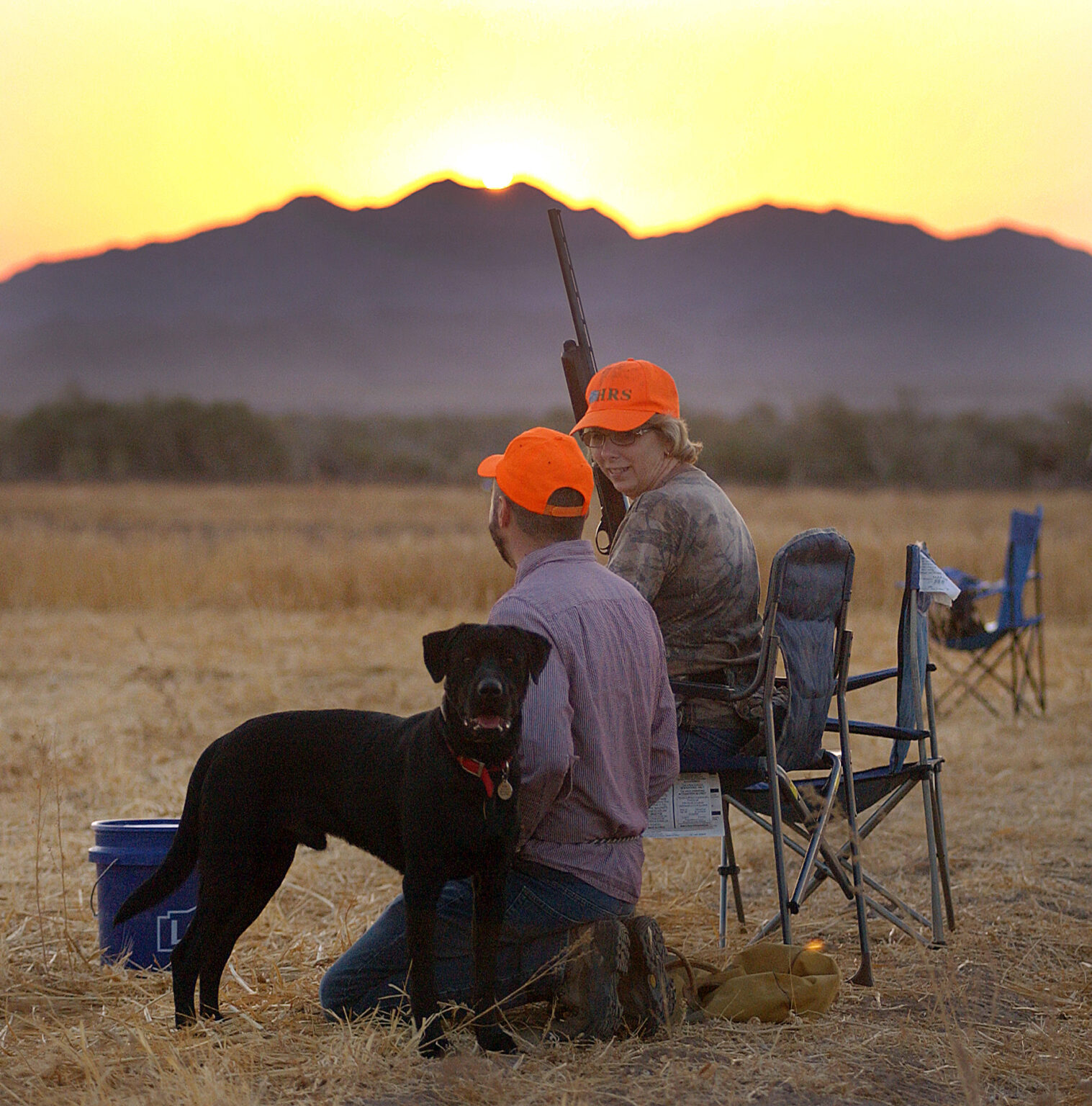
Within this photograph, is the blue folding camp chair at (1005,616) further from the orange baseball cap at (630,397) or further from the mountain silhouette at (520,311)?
the mountain silhouette at (520,311)

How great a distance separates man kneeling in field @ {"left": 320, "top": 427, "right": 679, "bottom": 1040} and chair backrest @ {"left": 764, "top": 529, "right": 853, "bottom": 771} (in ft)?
1.57

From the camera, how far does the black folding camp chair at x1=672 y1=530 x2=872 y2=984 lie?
370 centimetres

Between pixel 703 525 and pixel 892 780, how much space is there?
3.62ft

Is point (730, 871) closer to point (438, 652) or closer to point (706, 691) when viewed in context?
point (706, 691)

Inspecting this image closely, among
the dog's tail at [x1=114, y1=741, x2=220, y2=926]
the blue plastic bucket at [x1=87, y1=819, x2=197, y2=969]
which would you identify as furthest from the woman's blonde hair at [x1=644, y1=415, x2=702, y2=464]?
the blue plastic bucket at [x1=87, y1=819, x2=197, y2=969]

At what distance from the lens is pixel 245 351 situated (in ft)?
482

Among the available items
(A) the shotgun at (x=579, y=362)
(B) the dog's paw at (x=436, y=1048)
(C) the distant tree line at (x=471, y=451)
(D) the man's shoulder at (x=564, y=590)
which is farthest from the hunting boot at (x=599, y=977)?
(C) the distant tree line at (x=471, y=451)

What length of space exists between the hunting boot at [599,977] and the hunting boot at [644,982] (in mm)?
27

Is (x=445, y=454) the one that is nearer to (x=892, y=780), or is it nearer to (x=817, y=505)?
(x=817, y=505)

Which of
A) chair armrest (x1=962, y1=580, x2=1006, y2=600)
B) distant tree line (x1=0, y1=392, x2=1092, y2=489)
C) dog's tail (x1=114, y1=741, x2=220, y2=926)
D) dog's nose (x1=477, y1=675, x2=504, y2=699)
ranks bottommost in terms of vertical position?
dog's tail (x1=114, y1=741, x2=220, y2=926)

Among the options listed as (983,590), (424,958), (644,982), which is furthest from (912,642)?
(983,590)

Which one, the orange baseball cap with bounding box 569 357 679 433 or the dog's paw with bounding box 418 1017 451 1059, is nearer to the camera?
the dog's paw with bounding box 418 1017 451 1059

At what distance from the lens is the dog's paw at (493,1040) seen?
123 inches

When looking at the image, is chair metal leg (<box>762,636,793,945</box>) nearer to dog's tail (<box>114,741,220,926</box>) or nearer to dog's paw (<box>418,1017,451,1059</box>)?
dog's paw (<box>418,1017,451,1059</box>)
